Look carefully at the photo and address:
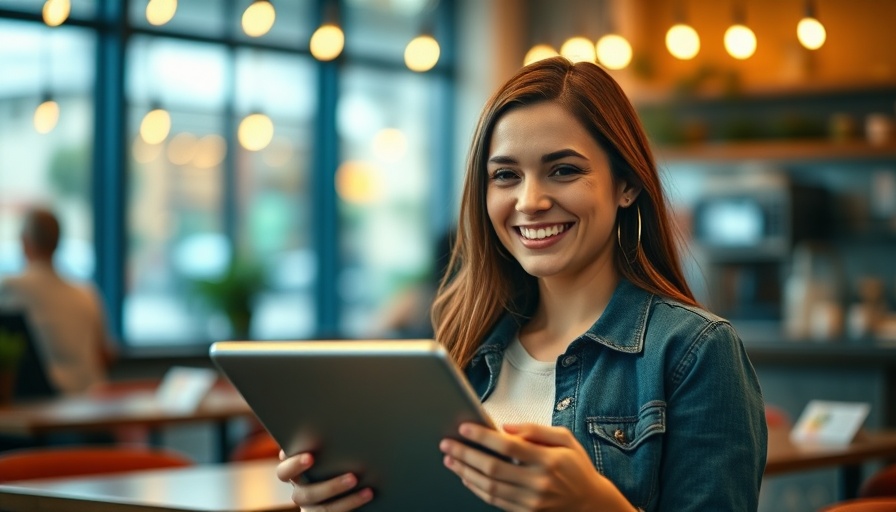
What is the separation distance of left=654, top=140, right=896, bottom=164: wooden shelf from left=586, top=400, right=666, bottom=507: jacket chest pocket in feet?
20.5

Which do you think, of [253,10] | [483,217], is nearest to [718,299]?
[253,10]

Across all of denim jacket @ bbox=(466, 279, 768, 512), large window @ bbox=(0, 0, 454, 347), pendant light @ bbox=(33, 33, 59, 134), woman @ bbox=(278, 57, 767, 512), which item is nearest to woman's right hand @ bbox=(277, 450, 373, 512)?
woman @ bbox=(278, 57, 767, 512)

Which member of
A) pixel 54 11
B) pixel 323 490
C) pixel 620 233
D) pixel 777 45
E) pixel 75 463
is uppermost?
pixel 777 45

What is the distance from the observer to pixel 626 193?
2.04m

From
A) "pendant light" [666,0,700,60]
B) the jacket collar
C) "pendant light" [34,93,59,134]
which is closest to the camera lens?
the jacket collar

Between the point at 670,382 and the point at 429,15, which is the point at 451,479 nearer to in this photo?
the point at 670,382

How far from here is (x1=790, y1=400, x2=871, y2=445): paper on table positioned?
344cm

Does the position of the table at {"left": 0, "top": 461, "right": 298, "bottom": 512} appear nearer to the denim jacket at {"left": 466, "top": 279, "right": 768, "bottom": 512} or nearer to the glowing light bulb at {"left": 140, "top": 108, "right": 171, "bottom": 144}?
the denim jacket at {"left": 466, "top": 279, "right": 768, "bottom": 512}

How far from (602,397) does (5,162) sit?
20.8 feet

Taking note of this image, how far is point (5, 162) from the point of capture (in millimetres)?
7488

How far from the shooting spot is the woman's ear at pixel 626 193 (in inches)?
80.0

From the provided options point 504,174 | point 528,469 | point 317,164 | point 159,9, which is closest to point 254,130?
point 317,164

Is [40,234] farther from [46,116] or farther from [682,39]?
[682,39]

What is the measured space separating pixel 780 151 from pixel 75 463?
20.0 feet
